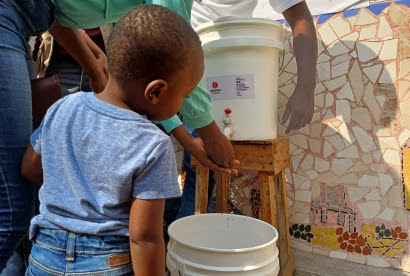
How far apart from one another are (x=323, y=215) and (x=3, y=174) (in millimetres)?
1117

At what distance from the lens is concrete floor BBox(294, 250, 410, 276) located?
1225 millimetres

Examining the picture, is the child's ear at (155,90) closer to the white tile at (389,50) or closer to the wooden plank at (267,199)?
the wooden plank at (267,199)

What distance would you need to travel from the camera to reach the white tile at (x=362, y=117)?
128 centimetres

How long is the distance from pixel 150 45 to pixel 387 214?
1120 millimetres

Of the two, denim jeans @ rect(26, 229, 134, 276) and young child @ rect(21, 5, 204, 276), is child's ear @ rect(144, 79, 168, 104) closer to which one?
young child @ rect(21, 5, 204, 276)

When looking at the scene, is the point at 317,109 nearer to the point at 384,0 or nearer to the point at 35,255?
the point at 384,0

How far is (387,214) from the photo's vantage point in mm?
1260

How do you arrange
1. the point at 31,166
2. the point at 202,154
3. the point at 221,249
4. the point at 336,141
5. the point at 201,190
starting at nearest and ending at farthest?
1. the point at 31,166
2. the point at 221,249
3. the point at 202,154
4. the point at 201,190
5. the point at 336,141

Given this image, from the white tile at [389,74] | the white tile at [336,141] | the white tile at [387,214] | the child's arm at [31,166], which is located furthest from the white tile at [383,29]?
the child's arm at [31,166]

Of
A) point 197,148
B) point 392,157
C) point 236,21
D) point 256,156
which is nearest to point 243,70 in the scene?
point 236,21

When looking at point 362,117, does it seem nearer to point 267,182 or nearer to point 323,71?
point 323,71

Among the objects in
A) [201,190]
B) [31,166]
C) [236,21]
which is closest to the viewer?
[31,166]

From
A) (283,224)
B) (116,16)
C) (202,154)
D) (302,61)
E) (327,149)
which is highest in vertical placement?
(116,16)

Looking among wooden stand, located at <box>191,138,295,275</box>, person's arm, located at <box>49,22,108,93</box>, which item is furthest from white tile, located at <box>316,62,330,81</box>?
person's arm, located at <box>49,22,108,93</box>
